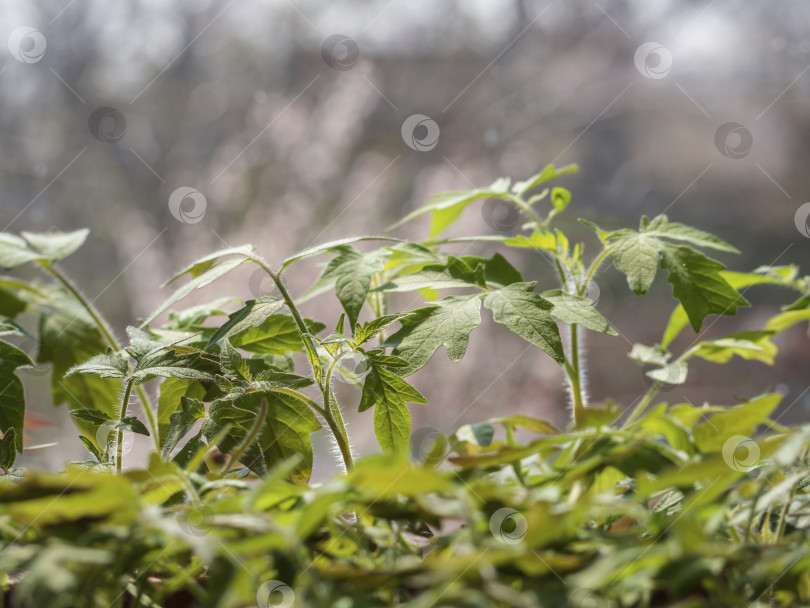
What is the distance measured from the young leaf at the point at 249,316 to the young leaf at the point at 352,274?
0.03m

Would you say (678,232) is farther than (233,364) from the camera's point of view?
Yes

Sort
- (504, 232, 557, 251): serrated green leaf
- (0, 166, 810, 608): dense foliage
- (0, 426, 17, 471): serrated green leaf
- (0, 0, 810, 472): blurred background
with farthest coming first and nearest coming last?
(0, 0, 810, 472): blurred background
(504, 232, 557, 251): serrated green leaf
(0, 426, 17, 471): serrated green leaf
(0, 166, 810, 608): dense foliage

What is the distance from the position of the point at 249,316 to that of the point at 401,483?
168mm

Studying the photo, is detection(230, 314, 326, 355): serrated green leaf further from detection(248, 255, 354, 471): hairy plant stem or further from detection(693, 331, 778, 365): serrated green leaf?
detection(693, 331, 778, 365): serrated green leaf

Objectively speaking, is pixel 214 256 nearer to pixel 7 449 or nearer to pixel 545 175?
pixel 7 449

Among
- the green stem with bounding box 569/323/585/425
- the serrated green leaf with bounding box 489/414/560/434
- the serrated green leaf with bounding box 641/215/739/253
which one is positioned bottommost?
the serrated green leaf with bounding box 489/414/560/434

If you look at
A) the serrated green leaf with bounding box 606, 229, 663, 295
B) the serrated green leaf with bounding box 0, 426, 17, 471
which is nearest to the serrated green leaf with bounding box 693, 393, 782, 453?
the serrated green leaf with bounding box 606, 229, 663, 295

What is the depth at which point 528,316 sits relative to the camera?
34 centimetres

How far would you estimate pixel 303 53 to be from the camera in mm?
2764

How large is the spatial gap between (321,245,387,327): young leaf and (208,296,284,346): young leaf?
3 cm

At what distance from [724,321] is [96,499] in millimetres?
2302

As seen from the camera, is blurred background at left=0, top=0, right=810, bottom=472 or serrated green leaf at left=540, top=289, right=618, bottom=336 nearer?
serrated green leaf at left=540, top=289, right=618, bottom=336

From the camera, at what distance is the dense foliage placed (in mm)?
193

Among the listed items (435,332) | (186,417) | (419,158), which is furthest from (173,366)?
(419,158)
